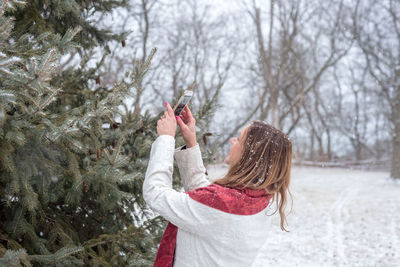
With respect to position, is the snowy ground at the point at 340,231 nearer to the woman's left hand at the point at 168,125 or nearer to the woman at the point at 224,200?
the woman at the point at 224,200

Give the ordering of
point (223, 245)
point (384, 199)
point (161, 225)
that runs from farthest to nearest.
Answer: point (384, 199) < point (161, 225) < point (223, 245)

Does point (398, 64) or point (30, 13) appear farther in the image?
point (398, 64)

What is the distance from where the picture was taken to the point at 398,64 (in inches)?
650

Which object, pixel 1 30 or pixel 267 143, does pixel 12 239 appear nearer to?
pixel 1 30

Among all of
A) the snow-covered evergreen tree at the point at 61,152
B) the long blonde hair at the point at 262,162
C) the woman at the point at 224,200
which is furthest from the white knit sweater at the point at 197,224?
the snow-covered evergreen tree at the point at 61,152

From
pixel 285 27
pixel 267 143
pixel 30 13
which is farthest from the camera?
pixel 285 27

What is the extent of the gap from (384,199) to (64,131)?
13.3 meters

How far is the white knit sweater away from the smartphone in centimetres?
24

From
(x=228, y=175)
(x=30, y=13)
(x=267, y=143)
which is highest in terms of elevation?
(x=30, y=13)

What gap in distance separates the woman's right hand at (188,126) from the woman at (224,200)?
0.15 m

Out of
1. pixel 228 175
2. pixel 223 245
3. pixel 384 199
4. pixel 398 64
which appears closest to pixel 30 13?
pixel 228 175

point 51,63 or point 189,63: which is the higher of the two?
point 189,63

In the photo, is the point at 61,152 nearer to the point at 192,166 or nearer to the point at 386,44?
the point at 192,166

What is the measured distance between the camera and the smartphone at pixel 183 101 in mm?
1722
